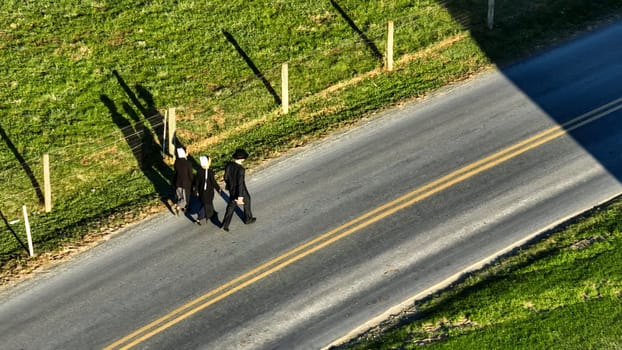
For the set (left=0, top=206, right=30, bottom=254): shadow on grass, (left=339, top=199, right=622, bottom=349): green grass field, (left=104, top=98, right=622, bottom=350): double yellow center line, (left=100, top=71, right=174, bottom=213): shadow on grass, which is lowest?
(left=339, top=199, right=622, bottom=349): green grass field

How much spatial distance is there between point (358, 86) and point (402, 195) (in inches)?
205

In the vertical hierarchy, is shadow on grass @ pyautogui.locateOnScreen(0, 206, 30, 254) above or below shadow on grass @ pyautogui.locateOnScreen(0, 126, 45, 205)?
below

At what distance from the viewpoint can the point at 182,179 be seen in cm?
2023

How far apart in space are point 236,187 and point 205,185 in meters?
0.64

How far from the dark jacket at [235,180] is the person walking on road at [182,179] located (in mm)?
928

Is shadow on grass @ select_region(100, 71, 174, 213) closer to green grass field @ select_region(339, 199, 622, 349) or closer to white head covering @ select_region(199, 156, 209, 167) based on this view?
white head covering @ select_region(199, 156, 209, 167)

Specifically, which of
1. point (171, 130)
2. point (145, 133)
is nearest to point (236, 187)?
point (171, 130)

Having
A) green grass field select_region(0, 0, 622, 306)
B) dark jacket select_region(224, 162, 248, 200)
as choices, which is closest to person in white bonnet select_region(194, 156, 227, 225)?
dark jacket select_region(224, 162, 248, 200)

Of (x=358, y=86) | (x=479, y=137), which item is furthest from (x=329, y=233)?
(x=358, y=86)

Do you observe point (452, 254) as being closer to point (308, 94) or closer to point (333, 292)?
point (333, 292)

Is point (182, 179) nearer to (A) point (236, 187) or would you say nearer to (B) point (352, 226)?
(A) point (236, 187)

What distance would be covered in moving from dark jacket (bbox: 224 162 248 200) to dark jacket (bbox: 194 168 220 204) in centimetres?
30

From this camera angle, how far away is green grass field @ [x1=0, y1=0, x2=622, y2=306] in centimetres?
2250

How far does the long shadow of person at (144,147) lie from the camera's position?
22219 mm
